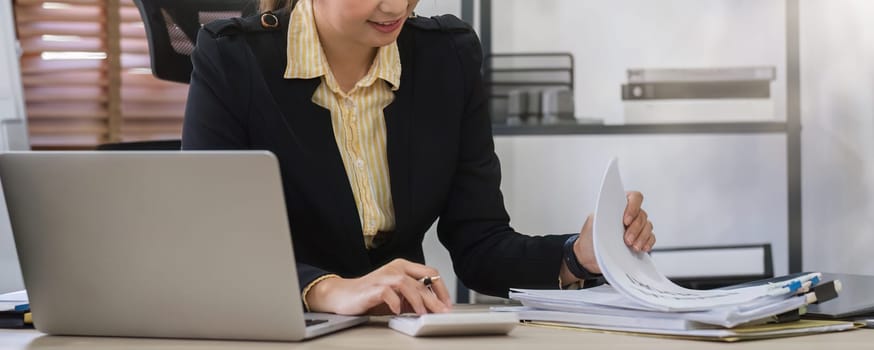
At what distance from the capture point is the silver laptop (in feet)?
2.72

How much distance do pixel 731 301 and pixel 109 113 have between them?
2.72 meters

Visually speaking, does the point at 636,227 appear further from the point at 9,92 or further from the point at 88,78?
the point at 88,78

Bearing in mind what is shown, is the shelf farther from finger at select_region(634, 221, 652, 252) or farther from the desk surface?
the desk surface

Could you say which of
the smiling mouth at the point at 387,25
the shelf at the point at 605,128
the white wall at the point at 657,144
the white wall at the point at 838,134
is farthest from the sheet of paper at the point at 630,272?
the white wall at the point at 838,134

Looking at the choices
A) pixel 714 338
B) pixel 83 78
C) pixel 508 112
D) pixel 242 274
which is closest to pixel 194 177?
pixel 242 274

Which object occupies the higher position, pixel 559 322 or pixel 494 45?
pixel 494 45

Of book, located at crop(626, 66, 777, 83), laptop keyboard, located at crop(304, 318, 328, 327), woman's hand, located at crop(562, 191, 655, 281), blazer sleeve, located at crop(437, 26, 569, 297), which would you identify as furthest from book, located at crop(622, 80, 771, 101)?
laptop keyboard, located at crop(304, 318, 328, 327)

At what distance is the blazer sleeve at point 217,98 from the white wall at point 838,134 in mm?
2096

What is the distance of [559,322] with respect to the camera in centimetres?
100

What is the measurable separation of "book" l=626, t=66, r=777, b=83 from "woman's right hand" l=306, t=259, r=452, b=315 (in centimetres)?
192

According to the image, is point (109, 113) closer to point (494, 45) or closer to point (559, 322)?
point (494, 45)

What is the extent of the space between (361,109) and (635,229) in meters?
0.49

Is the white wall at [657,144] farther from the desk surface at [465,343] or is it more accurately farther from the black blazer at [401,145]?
the desk surface at [465,343]

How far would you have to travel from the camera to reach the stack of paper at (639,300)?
0.90 m
